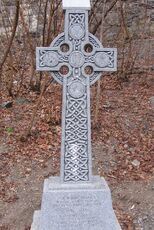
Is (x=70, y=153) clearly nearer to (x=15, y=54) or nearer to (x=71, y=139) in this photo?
(x=71, y=139)

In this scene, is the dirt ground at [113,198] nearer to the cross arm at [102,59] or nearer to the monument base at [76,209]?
the monument base at [76,209]

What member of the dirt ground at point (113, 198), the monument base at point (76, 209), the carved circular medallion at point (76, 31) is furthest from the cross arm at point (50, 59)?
the dirt ground at point (113, 198)

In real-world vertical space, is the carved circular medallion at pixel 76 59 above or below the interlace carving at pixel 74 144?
above

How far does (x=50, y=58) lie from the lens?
4.07m

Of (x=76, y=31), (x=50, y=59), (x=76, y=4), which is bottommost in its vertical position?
(x=50, y=59)

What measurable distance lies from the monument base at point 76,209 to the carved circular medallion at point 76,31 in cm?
128

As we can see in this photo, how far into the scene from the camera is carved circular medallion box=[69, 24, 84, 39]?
402cm

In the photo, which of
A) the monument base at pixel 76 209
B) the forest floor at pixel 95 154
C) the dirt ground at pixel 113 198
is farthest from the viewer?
the forest floor at pixel 95 154

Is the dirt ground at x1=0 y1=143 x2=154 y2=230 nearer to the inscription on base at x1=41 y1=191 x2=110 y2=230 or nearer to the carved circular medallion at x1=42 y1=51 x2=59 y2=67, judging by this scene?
the inscription on base at x1=41 y1=191 x2=110 y2=230

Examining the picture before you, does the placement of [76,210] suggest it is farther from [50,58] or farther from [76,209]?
[50,58]

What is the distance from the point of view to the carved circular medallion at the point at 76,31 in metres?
4.02

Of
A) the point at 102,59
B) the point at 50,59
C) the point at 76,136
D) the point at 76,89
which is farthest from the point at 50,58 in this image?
the point at 76,136

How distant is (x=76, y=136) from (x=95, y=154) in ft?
6.39

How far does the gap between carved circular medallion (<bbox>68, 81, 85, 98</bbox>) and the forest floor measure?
1545 mm
